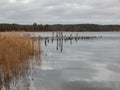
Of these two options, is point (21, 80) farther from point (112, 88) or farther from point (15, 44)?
point (15, 44)

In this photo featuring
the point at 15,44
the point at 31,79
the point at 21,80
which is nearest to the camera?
the point at 21,80

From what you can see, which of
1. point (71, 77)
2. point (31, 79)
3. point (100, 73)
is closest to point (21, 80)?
point (31, 79)

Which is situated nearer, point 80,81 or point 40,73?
point 80,81

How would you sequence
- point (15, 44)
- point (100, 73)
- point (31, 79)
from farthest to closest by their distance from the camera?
1. point (15, 44)
2. point (100, 73)
3. point (31, 79)

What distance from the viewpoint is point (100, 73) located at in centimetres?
1347

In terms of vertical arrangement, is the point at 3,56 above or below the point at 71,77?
above

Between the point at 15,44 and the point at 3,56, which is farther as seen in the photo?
the point at 15,44

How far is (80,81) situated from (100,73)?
2087 millimetres

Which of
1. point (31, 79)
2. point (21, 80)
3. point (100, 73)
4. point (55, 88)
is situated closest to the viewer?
point (55, 88)

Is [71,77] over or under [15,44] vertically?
under

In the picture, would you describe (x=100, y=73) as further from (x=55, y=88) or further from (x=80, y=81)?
(x=55, y=88)

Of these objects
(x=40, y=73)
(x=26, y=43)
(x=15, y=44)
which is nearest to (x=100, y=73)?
(x=40, y=73)

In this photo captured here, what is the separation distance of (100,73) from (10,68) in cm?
427

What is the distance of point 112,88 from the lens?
10266mm
